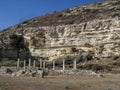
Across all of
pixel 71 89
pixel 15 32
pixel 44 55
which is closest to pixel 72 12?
pixel 15 32

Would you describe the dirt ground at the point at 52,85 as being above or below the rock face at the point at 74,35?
below

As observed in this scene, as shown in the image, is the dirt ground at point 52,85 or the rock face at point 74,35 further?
the rock face at point 74,35

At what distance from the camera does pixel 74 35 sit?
78062 millimetres

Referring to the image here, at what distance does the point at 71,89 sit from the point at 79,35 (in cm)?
5121

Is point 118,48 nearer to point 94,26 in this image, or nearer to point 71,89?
point 94,26

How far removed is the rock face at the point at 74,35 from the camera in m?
73.2

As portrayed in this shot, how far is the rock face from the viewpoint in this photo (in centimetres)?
7319

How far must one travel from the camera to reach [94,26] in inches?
3017

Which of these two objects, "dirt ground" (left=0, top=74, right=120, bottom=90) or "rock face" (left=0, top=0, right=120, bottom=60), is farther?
"rock face" (left=0, top=0, right=120, bottom=60)

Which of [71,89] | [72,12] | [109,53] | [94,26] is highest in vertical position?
[72,12]

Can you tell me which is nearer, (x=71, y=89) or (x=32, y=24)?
(x=71, y=89)

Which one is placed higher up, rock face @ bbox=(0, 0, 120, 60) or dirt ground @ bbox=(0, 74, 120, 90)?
rock face @ bbox=(0, 0, 120, 60)

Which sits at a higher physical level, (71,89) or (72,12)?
(72,12)

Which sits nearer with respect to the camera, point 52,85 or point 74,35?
point 52,85
